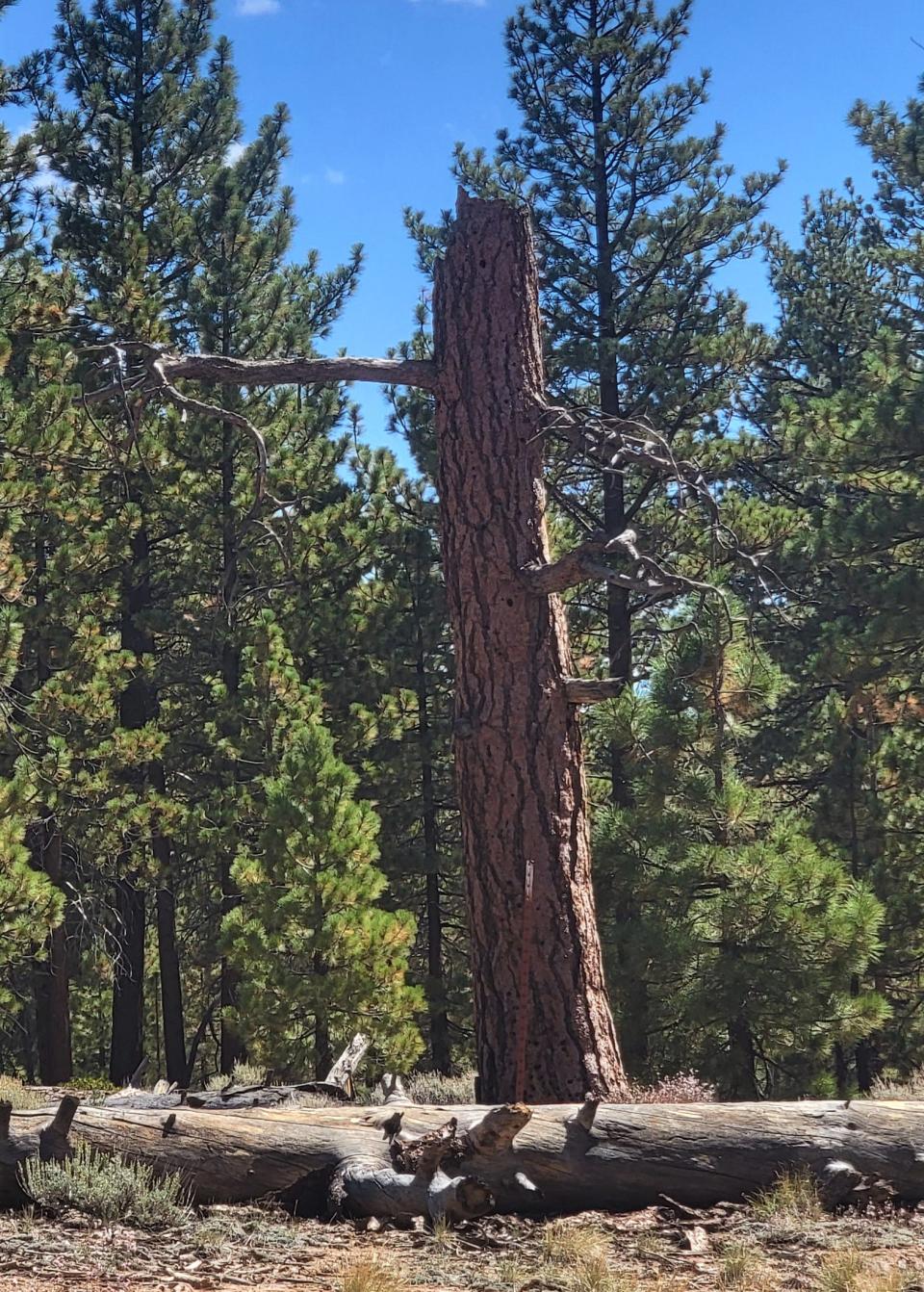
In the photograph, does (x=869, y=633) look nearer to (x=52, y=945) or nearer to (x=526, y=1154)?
(x=526, y=1154)

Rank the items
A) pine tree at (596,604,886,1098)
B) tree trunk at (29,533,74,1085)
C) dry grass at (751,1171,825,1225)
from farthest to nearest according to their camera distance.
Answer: tree trunk at (29,533,74,1085), pine tree at (596,604,886,1098), dry grass at (751,1171,825,1225)

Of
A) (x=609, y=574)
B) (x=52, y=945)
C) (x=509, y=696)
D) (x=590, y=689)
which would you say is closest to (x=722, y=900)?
(x=590, y=689)

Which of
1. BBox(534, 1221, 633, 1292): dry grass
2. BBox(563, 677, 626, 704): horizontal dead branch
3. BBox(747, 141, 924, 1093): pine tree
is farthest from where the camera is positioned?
BBox(747, 141, 924, 1093): pine tree

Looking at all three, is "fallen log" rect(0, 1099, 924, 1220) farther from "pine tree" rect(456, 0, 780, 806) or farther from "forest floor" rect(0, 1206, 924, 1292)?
"pine tree" rect(456, 0, 780, 806)

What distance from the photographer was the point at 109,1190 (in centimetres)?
473

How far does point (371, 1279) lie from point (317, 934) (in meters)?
8.96

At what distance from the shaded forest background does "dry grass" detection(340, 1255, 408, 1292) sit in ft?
18.9

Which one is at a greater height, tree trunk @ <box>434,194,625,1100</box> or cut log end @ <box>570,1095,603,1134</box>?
tree trunk @ <box>434,194,625,1100</box>

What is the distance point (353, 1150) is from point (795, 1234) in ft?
5.92

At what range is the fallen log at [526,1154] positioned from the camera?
4789 millimetres

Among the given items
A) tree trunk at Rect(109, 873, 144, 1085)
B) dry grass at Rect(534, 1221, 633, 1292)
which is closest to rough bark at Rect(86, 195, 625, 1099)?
dry grass at Rect(534, 1221, 633, 1292)

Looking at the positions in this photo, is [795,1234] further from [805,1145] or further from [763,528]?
[763,528]

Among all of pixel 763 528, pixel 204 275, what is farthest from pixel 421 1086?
pixel 204 275

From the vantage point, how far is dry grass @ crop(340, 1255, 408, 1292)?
3697mm
